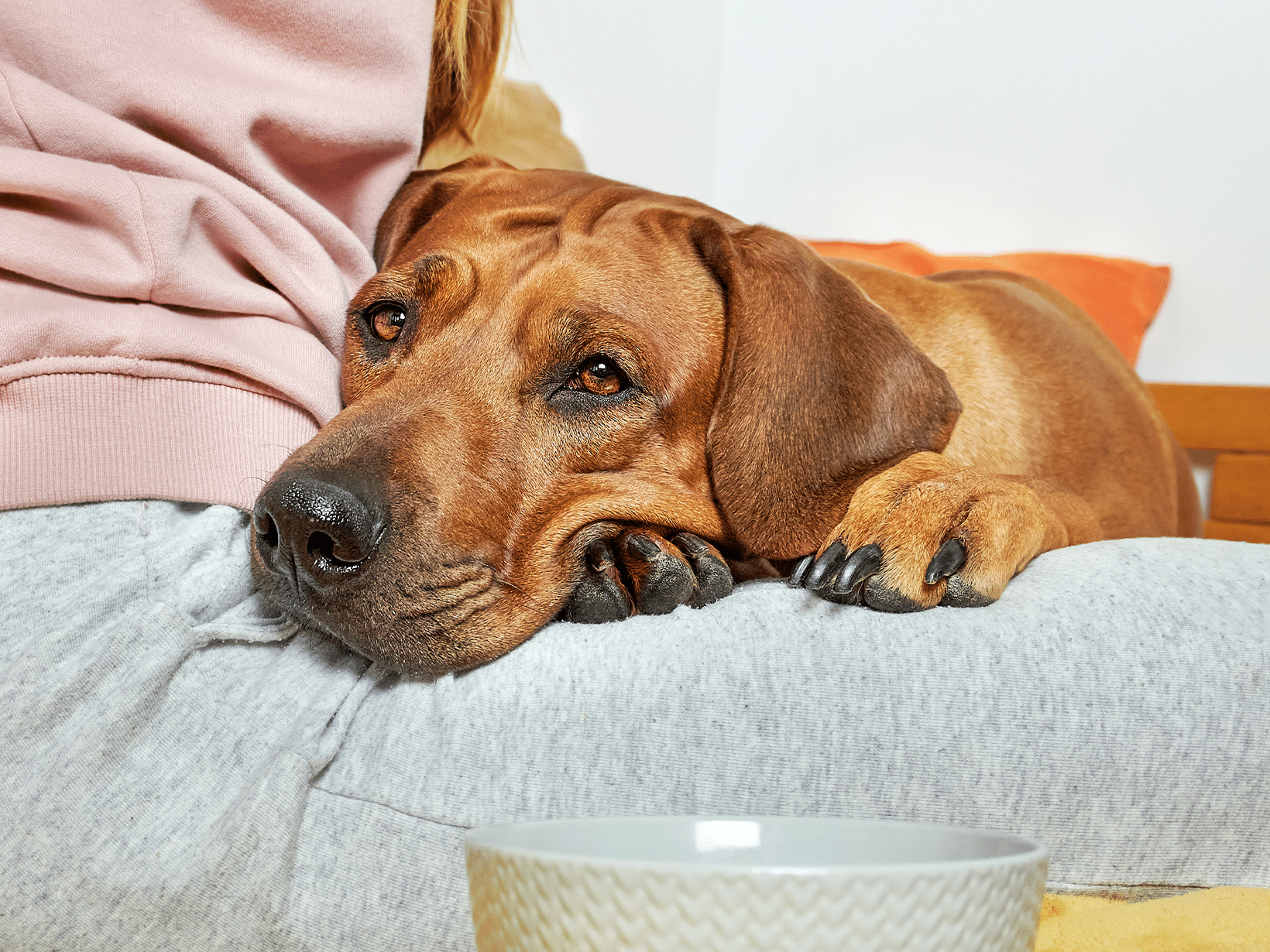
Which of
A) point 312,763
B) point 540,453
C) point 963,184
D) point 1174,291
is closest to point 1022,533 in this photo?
point 540,453

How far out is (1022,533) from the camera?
1.34 metres

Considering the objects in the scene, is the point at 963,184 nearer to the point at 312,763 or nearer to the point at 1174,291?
A: the point at 1174,291

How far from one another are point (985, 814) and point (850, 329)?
784 millimetres

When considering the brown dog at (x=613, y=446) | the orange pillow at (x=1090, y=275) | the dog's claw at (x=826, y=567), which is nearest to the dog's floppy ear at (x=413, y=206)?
the brown dog at (x=613, y=446)

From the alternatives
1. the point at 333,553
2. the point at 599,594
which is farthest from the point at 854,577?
the point at 333,553

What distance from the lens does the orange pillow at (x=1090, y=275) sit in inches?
135

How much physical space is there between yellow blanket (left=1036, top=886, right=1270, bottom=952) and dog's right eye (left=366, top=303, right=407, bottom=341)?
118 centimetres

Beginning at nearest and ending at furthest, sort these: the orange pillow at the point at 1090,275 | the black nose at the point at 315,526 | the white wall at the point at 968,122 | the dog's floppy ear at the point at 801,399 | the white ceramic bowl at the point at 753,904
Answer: the white ceramic bowl at the point at 753,904
the black nose at the point at 315,526
the dog's floppy ear at the point at 801,399
the orange pillow at the point at 1090,275
the white wall at the point at 968,122

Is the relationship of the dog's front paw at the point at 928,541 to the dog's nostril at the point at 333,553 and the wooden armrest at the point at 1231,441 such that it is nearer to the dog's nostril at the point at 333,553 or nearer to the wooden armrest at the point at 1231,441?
the dog's nostril at the point at 333,553

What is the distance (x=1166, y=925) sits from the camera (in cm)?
86

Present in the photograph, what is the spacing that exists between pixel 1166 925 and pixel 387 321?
50.4 inches

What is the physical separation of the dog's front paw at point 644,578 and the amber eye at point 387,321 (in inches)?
19.6

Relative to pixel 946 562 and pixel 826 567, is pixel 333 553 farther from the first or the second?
pixel 946 562

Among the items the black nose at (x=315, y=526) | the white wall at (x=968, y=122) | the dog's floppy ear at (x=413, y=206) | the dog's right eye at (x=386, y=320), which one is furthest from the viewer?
the white wall at (x=968, y=122)
